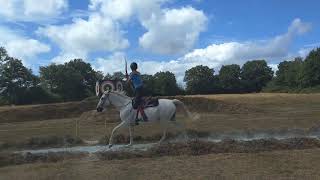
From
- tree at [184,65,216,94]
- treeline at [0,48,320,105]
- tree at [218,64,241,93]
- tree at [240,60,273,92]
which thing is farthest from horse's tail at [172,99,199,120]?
tree at [240,60,273,92]

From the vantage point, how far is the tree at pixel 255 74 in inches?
5726

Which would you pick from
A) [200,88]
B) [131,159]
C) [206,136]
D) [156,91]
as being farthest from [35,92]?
[131,159]

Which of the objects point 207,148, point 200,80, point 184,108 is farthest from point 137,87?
point 200,80

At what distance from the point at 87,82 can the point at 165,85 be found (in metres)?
17.5

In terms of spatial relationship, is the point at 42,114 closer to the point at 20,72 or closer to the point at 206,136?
the point at 206,136

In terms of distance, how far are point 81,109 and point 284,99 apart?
25.6 meters

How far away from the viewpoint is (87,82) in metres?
124

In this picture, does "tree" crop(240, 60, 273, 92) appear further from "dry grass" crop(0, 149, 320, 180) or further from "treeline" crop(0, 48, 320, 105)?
"dry grass" crop(0, 149, 320, 180)

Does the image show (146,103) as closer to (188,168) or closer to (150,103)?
(150,103)

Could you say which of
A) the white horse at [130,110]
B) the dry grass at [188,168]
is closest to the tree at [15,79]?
the white horse at [130,110]

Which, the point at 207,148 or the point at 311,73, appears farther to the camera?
the point at 311,73

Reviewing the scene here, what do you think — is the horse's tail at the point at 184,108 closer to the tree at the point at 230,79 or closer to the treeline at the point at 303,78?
the treeline at the point at 303,78

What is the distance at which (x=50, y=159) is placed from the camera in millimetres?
19094

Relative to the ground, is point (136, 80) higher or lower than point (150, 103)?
higher
